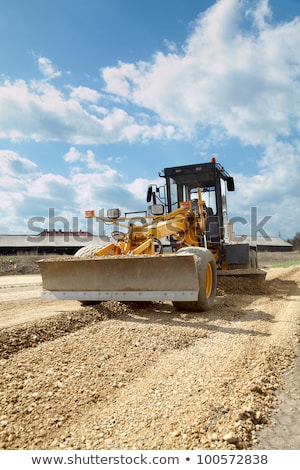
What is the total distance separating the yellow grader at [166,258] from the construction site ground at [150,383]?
0.50 meters

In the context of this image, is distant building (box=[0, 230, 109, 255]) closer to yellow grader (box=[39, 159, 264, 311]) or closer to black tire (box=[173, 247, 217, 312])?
yellow grader (box=[39, 159, 264, 311])

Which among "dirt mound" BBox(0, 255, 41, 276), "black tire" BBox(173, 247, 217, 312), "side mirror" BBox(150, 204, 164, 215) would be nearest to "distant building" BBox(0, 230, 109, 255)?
"dirt mound" BBox(0, 255, 41, 276)

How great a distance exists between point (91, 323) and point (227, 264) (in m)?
4.84

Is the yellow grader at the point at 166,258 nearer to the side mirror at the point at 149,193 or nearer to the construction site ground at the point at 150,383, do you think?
the side mirror at the point at 149,193

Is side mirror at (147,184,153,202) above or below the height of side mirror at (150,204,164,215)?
above

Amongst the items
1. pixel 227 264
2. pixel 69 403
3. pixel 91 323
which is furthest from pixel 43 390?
pixel 227 264

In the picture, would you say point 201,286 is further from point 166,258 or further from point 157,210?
point 157,210

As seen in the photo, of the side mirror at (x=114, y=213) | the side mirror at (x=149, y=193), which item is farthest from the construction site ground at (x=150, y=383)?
the side mirror at (x=149, y=193)

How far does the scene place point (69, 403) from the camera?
272cm

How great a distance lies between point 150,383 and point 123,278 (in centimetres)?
302

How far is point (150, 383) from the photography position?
3.10 metres

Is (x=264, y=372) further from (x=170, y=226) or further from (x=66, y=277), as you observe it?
(x=170, y=226)

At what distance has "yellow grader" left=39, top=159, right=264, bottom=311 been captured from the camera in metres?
5.76

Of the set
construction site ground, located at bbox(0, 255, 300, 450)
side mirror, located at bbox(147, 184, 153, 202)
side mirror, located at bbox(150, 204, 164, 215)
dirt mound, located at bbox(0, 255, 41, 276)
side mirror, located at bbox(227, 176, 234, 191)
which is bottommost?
construction site ground, located at bbox(0, 255, 300, 450)
